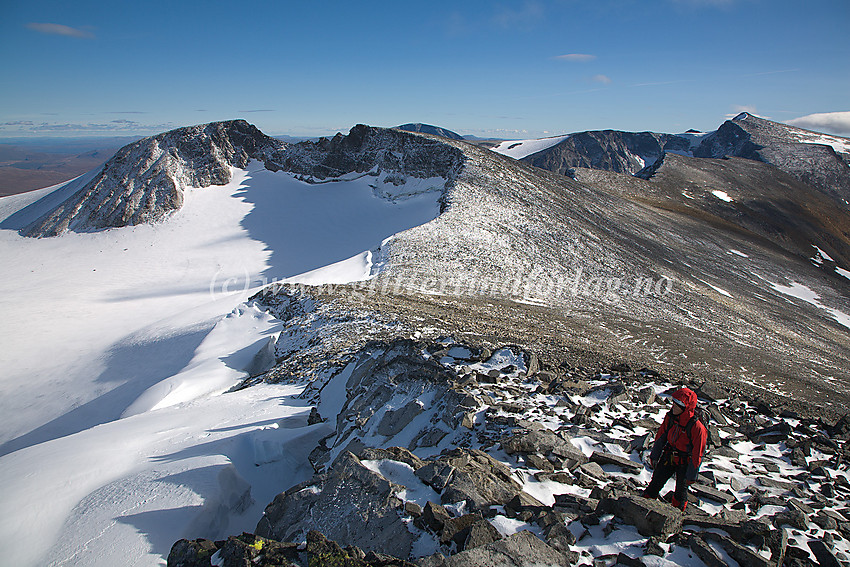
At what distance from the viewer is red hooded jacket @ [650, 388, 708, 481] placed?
576 cm

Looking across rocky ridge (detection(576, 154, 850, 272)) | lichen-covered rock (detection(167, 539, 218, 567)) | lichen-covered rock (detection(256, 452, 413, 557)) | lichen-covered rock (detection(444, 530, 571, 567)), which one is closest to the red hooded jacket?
lichen-covered rock (detection(444, 530, 571, 567))

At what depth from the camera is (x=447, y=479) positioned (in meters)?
5.29

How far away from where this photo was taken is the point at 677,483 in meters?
5.79

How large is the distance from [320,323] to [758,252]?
173 ft

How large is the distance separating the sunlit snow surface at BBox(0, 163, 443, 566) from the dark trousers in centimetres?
580

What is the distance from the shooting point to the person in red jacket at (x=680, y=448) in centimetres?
576

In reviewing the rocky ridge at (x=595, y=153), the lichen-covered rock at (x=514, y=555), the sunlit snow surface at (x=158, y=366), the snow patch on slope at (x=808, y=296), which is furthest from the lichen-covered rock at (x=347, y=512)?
the rocky ridge at (x=595, y=153)

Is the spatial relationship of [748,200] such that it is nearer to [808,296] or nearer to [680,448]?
[808,296]

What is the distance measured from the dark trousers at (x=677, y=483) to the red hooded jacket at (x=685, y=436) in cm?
9

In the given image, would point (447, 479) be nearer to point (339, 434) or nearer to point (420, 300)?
point (339, 434)

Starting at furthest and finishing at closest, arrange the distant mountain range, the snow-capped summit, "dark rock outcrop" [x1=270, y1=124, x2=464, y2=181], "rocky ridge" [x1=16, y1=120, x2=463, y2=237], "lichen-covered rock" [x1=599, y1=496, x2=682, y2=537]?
"dark rock outcrop" [x1=270, y1=124, x2=464, y2=181] < "rocky ridge" [x1=16, y1=120, x2=463, y2=237] < the snow-capped summit < the distant mountain range < "lichen-covered rock" [x1=599, y1=496, x2=682, y2=537]

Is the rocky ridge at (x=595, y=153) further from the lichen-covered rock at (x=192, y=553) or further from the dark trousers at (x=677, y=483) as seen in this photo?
the lichen-covered rock at (x=192, y=553)

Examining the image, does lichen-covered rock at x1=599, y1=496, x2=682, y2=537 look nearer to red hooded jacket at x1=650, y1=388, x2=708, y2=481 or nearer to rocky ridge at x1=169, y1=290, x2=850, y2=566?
rocky ridge at x1=169, y1=290, x2=850, y2=566

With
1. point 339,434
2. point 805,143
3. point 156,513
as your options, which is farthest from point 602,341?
point 805,143
